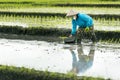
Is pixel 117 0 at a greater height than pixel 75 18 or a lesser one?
lesser

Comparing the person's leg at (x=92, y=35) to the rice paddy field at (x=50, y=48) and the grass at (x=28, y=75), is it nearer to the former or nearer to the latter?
the rice paddy field at (x=50, y=48)

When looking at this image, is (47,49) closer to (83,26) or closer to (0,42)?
(83,26)

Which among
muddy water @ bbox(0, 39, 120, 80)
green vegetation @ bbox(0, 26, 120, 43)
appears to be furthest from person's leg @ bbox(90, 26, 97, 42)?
green vegetation @ bbox(0, 26, 120, 43)

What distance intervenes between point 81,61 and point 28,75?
1661 millimetres

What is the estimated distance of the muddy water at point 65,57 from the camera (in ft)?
20.3

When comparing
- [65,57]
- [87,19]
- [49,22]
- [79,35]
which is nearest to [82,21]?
[87,19]

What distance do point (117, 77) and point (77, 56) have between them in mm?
1872

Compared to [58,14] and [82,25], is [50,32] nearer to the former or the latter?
[82,25]

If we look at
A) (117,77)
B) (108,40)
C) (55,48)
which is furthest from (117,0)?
(117,77)

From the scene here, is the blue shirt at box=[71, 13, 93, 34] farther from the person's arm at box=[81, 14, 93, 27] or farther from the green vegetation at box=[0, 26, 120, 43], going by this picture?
the green vegetation at box=[0, 26, 120, 43]

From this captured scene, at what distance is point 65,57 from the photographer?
730cm

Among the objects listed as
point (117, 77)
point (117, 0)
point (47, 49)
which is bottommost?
point (117, 0)

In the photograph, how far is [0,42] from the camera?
9.48 metres

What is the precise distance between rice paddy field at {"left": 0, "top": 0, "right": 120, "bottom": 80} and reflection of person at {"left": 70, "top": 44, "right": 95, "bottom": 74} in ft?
0.06
